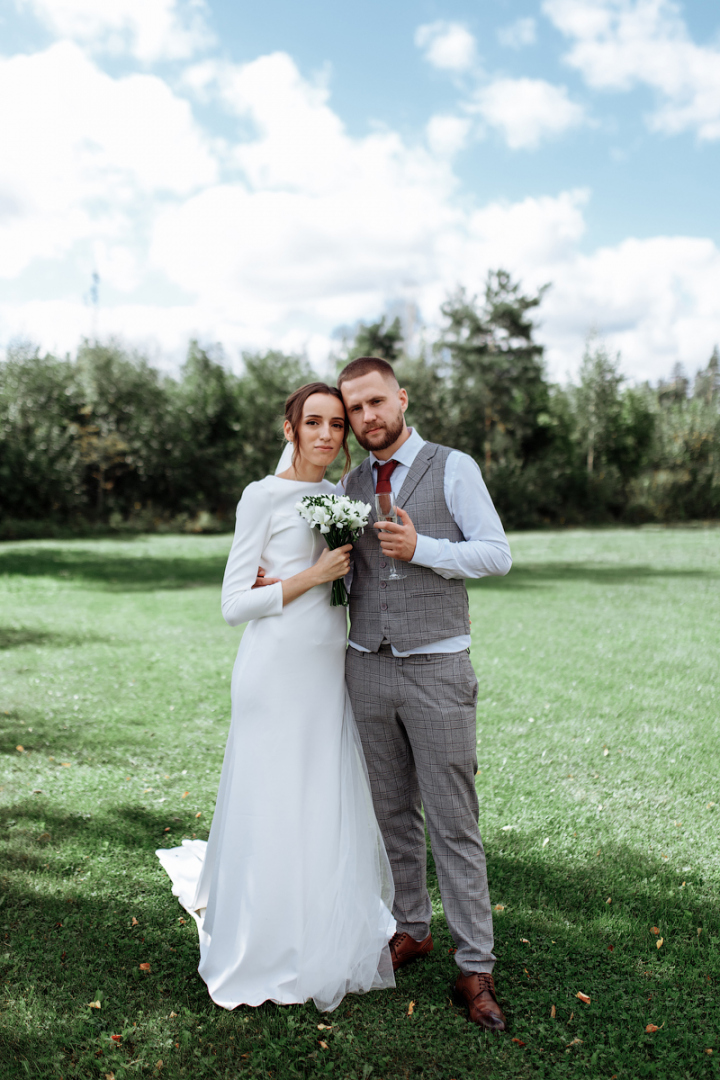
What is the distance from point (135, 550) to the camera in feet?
76.5

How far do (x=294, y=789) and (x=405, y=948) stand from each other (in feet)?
3.35

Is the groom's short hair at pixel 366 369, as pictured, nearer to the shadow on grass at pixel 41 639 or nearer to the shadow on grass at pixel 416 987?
the shadow on grass at pixel 416 987

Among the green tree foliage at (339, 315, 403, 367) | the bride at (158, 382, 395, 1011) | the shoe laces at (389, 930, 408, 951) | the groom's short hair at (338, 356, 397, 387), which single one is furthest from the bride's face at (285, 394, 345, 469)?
the green tree foliage at (339, 315, 403, 367)

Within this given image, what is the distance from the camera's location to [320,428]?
3281 mm

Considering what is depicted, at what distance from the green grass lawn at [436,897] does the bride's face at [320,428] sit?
236 cm

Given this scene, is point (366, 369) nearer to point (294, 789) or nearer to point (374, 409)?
point (374, 409)

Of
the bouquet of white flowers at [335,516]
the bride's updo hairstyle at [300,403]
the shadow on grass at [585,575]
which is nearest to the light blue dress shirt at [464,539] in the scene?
the bouquet of white flowers at [335,516]

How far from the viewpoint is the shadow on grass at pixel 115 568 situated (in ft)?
54.1

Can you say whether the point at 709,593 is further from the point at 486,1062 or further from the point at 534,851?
the point at 486,1062

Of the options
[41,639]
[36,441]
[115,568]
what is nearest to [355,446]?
[36,441]

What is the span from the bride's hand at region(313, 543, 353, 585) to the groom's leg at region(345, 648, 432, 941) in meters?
0.41

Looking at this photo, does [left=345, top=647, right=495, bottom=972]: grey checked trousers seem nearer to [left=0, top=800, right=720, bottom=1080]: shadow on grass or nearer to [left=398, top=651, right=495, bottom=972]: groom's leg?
[left=398, top=651, right=495, bottom=972]: groom's leg

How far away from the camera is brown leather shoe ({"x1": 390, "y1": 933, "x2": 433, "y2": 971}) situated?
3.48 meters

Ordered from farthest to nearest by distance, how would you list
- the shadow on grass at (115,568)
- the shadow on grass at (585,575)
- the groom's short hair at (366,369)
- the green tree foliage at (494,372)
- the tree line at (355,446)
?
1. the green tree foliage at (494,372)
2. the tree line at (355,446)
3. the shadow on grass at (585,575)
4. the shadow on grass at (115,568)
5. the groom's short hair at (366,369)
